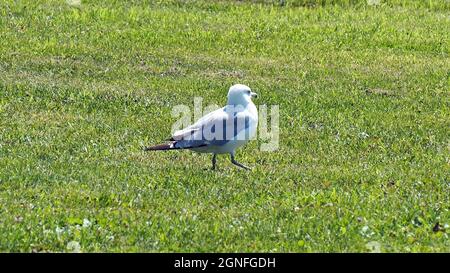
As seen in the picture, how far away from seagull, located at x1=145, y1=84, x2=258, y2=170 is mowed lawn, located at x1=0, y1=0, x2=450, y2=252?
252 mm

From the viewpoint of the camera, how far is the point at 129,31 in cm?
1986

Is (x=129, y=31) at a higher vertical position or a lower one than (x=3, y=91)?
higher

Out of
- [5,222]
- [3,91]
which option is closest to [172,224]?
[5,222]

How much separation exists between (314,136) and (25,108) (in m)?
3.69

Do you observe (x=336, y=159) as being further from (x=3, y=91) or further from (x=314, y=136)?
(x=3, y=91)

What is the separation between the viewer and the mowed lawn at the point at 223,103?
9352 millimetres

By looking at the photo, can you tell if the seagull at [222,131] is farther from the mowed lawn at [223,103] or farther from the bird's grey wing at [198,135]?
the mowed lawn at [223,103]

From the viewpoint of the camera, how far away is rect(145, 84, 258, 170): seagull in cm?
1138

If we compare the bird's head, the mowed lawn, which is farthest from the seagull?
the mowed lawn

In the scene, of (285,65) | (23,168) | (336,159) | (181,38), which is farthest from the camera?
(181,38)

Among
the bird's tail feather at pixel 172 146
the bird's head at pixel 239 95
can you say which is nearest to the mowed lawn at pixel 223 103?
the bird's tail feather at pixel 172 146

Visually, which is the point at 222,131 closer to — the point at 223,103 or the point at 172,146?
the point at 172,146

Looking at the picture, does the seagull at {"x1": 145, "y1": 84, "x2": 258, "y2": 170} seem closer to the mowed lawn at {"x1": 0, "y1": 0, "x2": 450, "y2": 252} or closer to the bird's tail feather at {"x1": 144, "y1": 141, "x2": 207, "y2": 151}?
the bird's tail feather at {"x1": 144, "y1": 141, "x2": 207, "y2": 151}

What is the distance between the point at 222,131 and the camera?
11383mm
